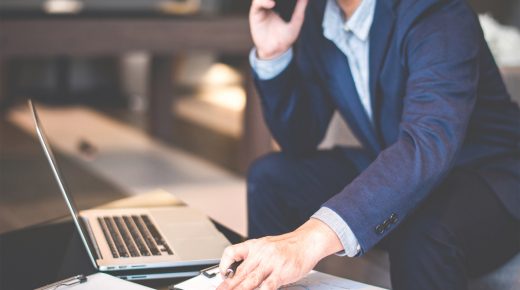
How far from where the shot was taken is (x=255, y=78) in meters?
1.36

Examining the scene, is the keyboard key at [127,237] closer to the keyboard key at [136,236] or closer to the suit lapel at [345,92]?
the keyboard key at [136,236]

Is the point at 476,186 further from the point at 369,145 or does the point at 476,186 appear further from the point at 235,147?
the point at 235,147

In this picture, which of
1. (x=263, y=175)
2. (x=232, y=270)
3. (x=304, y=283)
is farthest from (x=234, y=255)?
(x=263, y=175)

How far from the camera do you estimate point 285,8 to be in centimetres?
130

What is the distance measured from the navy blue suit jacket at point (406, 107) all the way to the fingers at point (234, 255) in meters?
0.14

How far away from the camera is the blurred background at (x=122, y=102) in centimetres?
276

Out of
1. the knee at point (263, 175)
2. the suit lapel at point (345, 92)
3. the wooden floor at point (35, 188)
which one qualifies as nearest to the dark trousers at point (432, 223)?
the knee at point (263, 175)

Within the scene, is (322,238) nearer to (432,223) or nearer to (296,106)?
(432,223)

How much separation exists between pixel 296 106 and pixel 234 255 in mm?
557

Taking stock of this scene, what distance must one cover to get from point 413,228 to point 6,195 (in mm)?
2150

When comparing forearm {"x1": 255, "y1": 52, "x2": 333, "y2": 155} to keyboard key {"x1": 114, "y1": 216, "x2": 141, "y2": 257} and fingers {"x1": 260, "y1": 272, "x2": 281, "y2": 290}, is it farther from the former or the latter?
fingers {"x1": 260, "y1": 272, "x2": 281, "y2": 290}

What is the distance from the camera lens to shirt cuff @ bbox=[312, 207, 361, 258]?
37.6 inches

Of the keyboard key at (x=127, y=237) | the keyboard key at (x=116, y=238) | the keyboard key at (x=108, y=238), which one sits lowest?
the keyboard key at (x=127, y=237)

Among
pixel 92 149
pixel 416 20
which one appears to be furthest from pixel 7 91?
pixel 416 20
